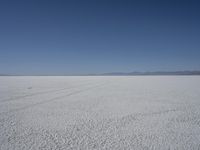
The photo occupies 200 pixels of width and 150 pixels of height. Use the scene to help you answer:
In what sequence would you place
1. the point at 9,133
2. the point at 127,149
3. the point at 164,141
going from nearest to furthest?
1. the point at 127,149
2. the point at 164,141
3. the point at 9,133

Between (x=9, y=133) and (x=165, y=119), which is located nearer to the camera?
(x=9, y=133)

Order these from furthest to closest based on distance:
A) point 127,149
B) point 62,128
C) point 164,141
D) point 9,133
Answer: point 62,128
point 9,133
point 164,141
point 127,149

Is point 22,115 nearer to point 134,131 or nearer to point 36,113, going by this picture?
point 36,113

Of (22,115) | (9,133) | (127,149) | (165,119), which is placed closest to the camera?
(127,149)

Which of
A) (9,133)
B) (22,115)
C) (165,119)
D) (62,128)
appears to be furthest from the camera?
(22,115)

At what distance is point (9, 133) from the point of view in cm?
330

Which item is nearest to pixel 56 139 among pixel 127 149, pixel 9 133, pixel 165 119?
pixel 9 133

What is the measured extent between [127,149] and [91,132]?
0.99 meters

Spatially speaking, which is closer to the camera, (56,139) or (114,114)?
(56,139)

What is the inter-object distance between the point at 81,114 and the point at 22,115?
5.89 ft

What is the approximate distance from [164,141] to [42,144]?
2331 millimetres

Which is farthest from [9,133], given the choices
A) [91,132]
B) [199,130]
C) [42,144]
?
[199,130]

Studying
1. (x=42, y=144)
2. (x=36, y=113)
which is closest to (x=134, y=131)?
(x=42, y=144)

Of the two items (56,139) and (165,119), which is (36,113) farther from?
(165,119)
